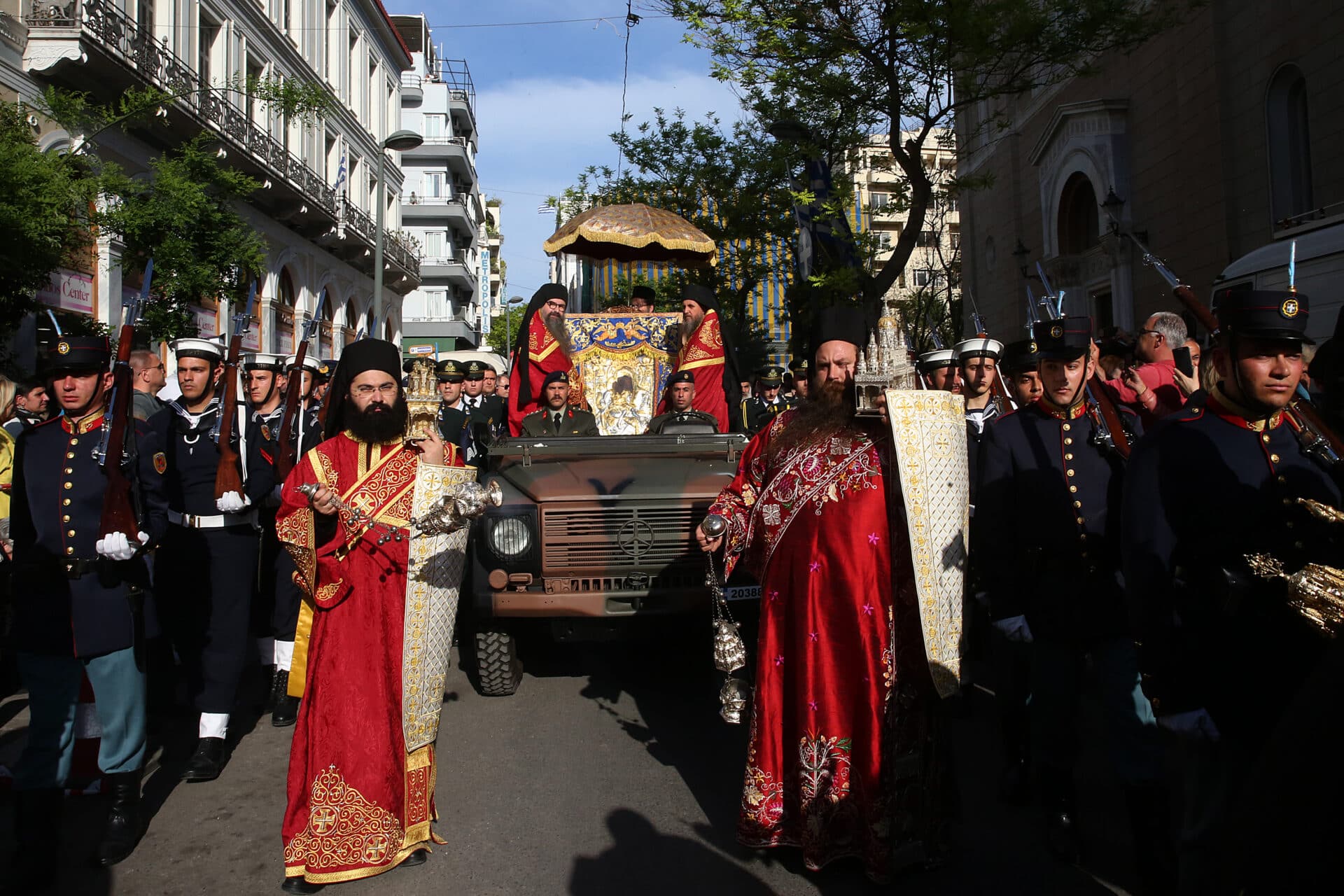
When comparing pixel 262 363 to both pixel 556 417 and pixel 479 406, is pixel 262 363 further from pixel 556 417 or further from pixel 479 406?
pixel 479 406

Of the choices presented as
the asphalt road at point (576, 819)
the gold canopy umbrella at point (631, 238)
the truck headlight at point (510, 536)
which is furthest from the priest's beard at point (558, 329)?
the asphalt road at point (576, 819)

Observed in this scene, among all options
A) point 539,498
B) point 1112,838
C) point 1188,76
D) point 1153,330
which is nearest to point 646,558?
point 539,498

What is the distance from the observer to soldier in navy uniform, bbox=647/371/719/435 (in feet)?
26.0

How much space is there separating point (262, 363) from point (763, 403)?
742 cm

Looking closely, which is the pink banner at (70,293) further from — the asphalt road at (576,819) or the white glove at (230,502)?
the white glove at (230,502)

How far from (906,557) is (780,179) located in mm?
19194

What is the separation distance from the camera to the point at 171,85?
18.6m

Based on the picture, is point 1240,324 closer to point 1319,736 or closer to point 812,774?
point 1319,736

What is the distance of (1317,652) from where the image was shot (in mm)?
2492

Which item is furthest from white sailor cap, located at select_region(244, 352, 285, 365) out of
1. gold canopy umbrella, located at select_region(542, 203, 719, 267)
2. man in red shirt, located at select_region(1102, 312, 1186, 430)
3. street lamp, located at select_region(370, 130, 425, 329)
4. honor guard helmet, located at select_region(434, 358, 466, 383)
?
street lamp, located at select_region(370, 130, 425, 329)

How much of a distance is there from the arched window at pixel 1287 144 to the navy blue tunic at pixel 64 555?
16.2 metres

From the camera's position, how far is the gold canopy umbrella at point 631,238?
1078 cm

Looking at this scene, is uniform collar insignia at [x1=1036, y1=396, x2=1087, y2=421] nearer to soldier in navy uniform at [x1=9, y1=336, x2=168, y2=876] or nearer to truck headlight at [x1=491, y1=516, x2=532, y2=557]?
truck headlight at [x1=491, y1=516, x2=532, y2=557]

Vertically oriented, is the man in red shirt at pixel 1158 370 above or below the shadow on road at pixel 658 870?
above
